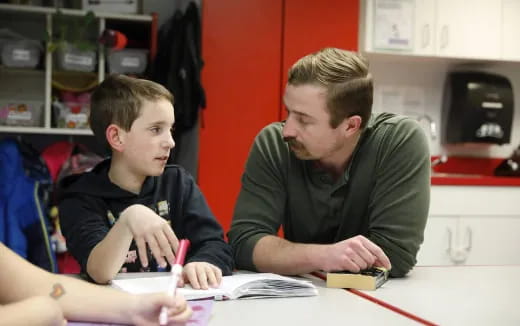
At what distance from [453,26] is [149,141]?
A: 2854mm

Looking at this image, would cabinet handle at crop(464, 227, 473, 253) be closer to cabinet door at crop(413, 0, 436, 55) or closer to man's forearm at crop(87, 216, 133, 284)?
cabinet door at crop(413, 0, 436, 55)

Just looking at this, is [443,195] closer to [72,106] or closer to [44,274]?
[72,106]

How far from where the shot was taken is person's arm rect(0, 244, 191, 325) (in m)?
0.89

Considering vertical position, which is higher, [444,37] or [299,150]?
[444,37]

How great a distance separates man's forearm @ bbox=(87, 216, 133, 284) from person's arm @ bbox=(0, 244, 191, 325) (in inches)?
8.8

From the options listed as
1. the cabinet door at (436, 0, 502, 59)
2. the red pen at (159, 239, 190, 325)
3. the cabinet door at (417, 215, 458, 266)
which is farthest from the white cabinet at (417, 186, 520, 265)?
the red pen at (159, 239, 190, 325)

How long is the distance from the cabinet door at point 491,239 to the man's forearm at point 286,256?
7.74 feet

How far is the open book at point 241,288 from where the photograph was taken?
1157 mm

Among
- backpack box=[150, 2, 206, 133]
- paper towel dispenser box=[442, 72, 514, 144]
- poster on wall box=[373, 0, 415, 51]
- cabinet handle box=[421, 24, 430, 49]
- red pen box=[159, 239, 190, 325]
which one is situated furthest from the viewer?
paper towel dispenser box=[442, 72, 514, 144]

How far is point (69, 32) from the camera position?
11.4 feet

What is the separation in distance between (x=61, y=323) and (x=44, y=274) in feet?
0.69

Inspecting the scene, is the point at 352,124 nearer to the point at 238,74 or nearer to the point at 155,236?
the point at 155,236

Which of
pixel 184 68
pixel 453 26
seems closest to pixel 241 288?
pixel 184 68

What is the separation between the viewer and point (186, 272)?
4.17 feet
